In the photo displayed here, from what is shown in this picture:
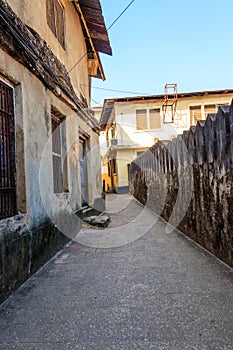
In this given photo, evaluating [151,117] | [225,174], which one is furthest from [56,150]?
[151,117]

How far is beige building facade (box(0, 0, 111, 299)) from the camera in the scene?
309 cm

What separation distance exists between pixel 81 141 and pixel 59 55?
8.57 ft

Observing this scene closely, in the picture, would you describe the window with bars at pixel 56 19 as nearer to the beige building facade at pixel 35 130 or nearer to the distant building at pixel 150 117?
the beige building facade at pixel 35 130

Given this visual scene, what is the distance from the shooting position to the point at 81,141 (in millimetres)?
7785

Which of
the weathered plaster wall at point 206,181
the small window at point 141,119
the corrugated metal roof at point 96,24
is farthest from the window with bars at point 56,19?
the small window at point 141,119

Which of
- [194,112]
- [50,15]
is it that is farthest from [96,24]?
[194,112]

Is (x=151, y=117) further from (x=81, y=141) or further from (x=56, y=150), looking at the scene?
(x=56, y=150)

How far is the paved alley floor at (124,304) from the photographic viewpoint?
2008 millimetres

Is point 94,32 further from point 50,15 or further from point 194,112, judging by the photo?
point 194,112

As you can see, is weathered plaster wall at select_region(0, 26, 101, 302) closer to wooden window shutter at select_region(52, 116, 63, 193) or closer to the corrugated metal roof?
wooden window shutter at select_region(52, 116, 63, 193)

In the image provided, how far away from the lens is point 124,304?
8.48ft

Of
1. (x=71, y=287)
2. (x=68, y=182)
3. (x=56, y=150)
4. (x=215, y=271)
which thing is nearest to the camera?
(x=71, y=287)

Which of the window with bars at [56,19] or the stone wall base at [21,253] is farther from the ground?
the window with bars at [56,19]

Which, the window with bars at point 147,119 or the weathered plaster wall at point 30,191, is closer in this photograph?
the weathered plaster wall at point 30,191
